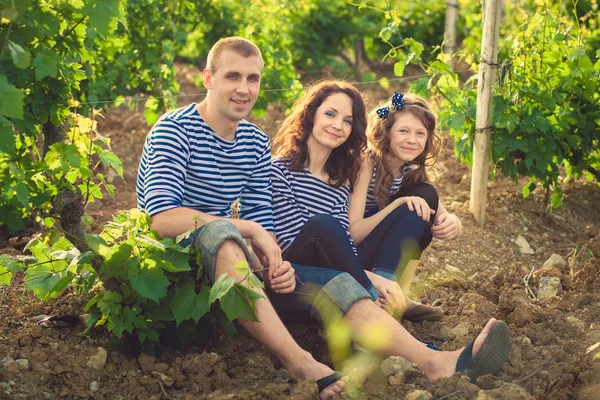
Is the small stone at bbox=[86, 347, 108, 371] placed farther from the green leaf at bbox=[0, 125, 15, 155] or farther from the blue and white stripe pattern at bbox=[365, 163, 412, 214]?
the blue and white stripe pattern at bbox=[365, 163, 412, 214]

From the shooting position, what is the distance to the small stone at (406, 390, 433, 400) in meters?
2.71

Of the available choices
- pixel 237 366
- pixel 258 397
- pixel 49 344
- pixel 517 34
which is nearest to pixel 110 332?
pixel 49 344

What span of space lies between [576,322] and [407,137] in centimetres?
115

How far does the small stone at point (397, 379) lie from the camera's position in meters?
2.87

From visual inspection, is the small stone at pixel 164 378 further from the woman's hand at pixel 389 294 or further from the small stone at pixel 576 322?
the small stone at pixel 576 322

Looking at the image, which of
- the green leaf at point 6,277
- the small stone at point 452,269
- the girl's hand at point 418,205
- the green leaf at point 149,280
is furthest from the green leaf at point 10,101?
the small stone at point 452,269

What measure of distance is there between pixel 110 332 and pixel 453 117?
8.56ft

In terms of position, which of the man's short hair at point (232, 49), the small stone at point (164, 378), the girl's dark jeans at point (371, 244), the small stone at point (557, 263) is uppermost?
the man's short hair at point (232, 49)

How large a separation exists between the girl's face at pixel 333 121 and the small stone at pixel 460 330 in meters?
0.99

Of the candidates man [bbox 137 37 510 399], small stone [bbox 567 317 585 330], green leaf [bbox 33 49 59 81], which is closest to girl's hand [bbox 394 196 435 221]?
man [bbox 137 37 510 399]

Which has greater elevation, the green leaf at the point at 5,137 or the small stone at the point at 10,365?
the green leaf at the point at 5,137

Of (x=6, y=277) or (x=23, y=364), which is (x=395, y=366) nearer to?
(x=23, y=364)

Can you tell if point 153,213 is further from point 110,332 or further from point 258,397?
point 258,397

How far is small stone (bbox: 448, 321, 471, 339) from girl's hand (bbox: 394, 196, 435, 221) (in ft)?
1.66
